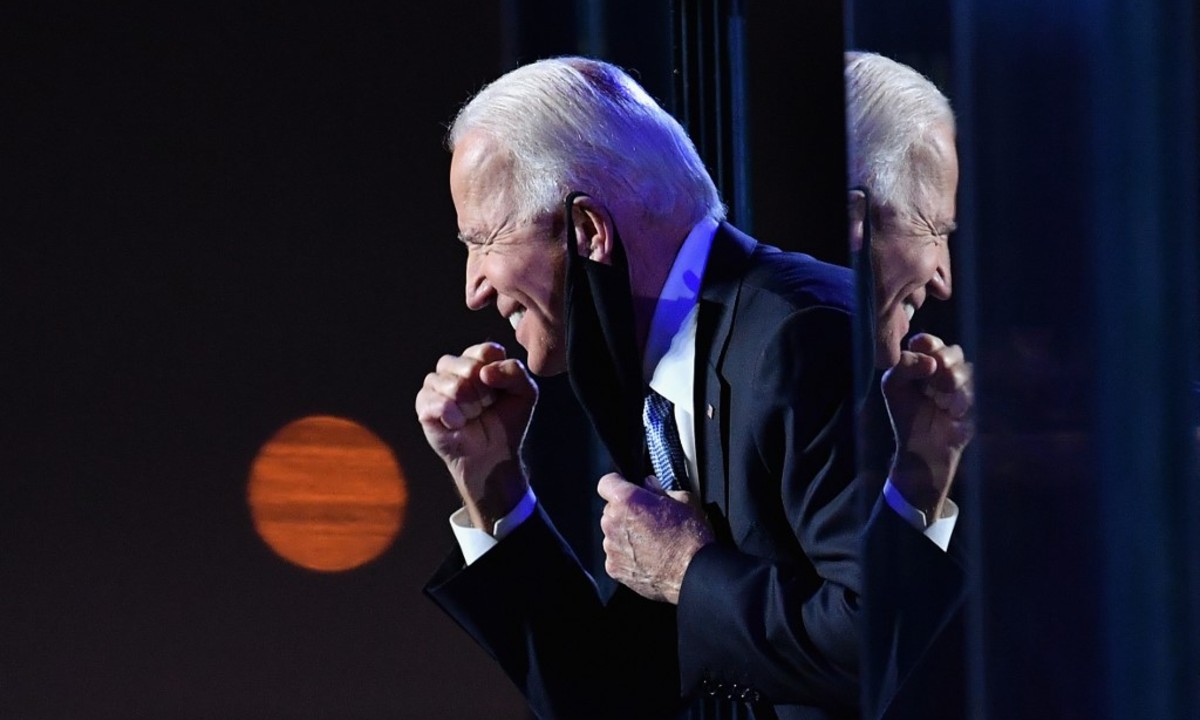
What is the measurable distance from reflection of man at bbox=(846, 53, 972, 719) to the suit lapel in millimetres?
387

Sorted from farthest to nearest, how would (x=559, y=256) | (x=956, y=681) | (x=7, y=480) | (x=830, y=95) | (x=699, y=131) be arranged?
1. (x=7, y=480)
2. (x=830, y=95)
3. (x=699, y=131)
4. (x=559, y=256)
5. (x=956, y=681)

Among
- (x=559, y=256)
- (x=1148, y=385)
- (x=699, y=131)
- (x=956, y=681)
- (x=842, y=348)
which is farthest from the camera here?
(x=699, y=131)

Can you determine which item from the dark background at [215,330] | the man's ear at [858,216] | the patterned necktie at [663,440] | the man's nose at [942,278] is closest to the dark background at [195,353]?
the dark background at [215,330]

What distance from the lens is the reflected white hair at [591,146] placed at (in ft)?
4.52

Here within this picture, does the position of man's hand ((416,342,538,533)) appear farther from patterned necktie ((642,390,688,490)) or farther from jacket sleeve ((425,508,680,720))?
patterned necktie ((642,390,688,490))

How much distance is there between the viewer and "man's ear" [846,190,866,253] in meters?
0.90

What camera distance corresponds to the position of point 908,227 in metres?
0.83

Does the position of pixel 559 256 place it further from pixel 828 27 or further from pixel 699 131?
pixel 828 27

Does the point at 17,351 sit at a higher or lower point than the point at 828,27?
lower

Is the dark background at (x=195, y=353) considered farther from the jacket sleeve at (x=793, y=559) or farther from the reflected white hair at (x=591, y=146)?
the jacket sleeve at (x=793, y=559)

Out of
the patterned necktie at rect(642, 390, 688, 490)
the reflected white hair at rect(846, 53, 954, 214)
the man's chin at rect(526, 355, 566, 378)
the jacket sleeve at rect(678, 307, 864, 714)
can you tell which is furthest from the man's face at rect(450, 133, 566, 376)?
the reflected white hair at rect(846, 53, 954, 214)

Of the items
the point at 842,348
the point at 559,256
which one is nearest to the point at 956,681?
the point at 842,348

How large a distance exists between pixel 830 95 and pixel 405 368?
115 cm

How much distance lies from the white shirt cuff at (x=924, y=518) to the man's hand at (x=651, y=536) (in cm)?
40
